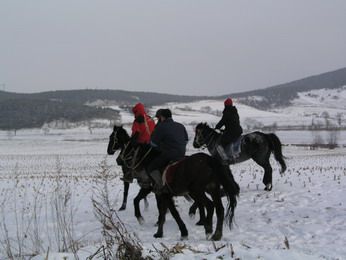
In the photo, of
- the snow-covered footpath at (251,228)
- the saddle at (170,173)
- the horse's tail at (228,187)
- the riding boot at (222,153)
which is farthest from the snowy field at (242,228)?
the riding boot at (222,153)

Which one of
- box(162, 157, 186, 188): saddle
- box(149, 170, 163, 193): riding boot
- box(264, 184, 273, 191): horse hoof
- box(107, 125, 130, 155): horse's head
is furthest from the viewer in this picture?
box(264, 184, 273, 191): horse hoof

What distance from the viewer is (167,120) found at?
7.07 meters

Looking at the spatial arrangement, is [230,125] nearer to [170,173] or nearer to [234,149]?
[234,149]

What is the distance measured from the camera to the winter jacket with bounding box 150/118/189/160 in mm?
6750

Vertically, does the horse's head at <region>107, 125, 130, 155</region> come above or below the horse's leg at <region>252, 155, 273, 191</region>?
above

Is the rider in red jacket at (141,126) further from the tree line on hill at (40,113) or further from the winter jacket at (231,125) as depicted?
the tree line on hill at (40,113)

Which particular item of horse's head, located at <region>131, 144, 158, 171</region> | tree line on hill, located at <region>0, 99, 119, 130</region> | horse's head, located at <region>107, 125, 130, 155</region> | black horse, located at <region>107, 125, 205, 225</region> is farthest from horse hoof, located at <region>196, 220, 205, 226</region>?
tree line on hill, located at <region>0, 99, 119, 130</region>

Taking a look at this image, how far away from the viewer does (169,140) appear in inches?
267

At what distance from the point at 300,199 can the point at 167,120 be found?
416 cm

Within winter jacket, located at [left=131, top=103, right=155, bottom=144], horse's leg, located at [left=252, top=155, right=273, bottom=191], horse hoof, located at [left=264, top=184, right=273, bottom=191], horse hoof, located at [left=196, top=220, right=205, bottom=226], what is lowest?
horse hoof, located at [left=196, top=220, right=205, bottom=226]

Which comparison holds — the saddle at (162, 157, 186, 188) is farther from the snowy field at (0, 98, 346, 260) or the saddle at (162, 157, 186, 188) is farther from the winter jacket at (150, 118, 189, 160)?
the snowy field at (0, 98, 346, 260)

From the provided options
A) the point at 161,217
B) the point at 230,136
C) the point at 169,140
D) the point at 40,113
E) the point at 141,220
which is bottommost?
the point at 141,220

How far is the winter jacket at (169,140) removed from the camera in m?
6.75

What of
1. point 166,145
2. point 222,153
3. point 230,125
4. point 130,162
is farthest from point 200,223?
point 230,125
